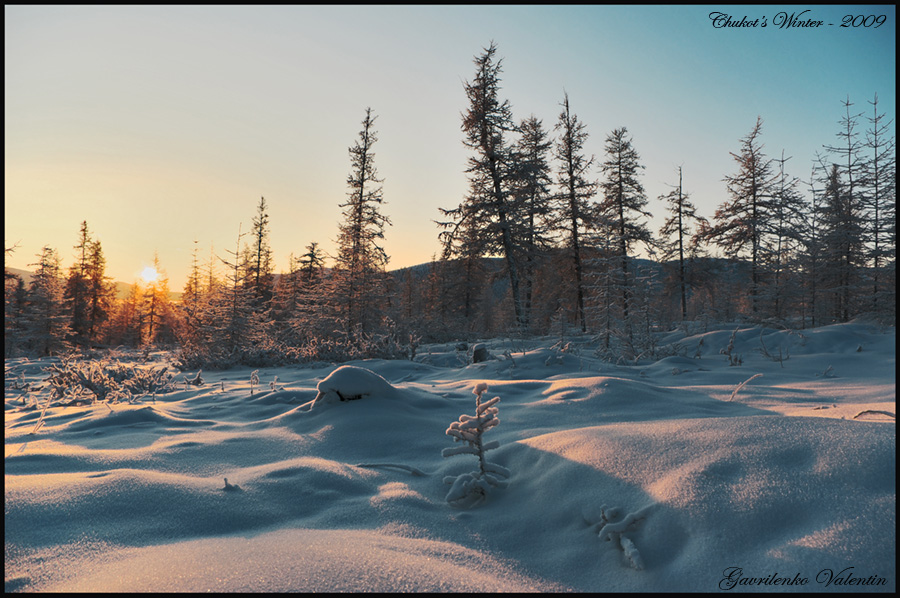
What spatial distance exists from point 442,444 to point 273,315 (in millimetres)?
25482

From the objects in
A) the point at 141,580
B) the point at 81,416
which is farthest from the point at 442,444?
the point at 81,416

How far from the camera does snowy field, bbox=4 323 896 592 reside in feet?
3.61

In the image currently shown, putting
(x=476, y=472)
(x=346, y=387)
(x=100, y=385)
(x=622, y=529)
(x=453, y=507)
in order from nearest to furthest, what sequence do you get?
(x=622, y=529), (x=453, y=507), (x=476, y=472), (x=346, y=387), (x=100, y=385)

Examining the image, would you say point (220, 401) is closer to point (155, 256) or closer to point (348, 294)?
point (348, 294)

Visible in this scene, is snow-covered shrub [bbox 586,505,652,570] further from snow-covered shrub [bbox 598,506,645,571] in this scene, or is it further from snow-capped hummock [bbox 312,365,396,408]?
snow-capped hummock [bbox 312,365,396,408]

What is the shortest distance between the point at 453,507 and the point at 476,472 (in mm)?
183

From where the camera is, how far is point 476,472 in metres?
1.91

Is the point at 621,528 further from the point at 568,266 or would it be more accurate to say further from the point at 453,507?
the point at 568,266

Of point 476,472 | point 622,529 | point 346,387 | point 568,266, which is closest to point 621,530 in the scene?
point 622,529

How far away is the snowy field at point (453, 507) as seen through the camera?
1100 millimetres

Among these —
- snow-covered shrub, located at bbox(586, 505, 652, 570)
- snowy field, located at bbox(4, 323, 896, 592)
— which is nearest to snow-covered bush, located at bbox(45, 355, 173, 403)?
snowy field, located at bbox(4, 323, 896, 592)

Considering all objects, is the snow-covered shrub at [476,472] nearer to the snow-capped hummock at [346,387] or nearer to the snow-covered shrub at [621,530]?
the snow-covered shrub at [621,530]

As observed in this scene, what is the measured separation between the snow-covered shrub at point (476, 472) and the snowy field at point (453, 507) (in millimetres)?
44

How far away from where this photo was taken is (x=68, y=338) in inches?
1240
